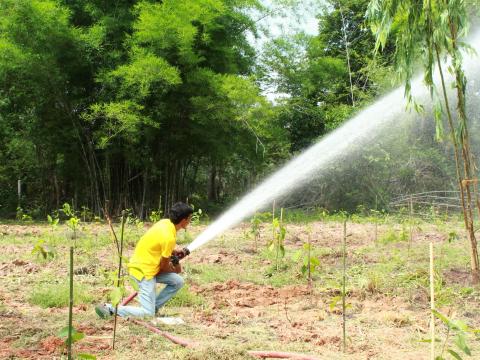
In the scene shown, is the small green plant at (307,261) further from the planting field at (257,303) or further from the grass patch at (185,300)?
the grass patch at (185,300)

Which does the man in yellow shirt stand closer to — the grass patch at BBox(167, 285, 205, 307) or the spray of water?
the grass patch at BBox(167, 285, 205, 307)

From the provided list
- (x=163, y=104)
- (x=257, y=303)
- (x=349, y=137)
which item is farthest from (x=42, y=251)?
(x=349, y=137)

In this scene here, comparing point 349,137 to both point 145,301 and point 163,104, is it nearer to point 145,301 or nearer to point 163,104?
point 163,104

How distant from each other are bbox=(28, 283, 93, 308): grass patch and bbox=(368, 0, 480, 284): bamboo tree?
3811 mm

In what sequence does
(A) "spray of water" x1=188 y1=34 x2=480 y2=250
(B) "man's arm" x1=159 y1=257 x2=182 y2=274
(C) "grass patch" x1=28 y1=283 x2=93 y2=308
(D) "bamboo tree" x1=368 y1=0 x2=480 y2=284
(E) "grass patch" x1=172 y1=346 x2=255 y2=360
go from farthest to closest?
(A) "spray of water" x1=188 y1=34 x2=480 y2=250
(D) "bamboo tree" x1=368 y1=0 x2=480 y2=284
(C) "grass patch" x1=28 y1=283 x2=93 y2=308
(B) "man's arm" x1=159 y1=257 x2=182 y2=274
(E) "grass patch" x1=172 y1=346 x2=255 y2=360

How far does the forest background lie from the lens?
11.4 m

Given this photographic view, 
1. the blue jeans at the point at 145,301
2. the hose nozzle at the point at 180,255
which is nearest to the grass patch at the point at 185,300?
the blue jeans at the point at 145,301

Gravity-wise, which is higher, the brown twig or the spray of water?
the spray of water

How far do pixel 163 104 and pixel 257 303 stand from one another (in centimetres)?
797

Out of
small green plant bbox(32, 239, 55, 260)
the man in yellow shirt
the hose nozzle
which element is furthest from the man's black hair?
small green plant bbox(32, 239, 55, 260)

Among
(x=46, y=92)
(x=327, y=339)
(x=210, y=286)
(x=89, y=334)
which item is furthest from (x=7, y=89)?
(x=327, y=339)

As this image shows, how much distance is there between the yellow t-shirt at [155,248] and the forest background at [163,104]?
7193mm

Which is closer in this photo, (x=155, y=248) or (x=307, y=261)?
(x=155, y=248)

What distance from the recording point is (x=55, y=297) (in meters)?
4.85
